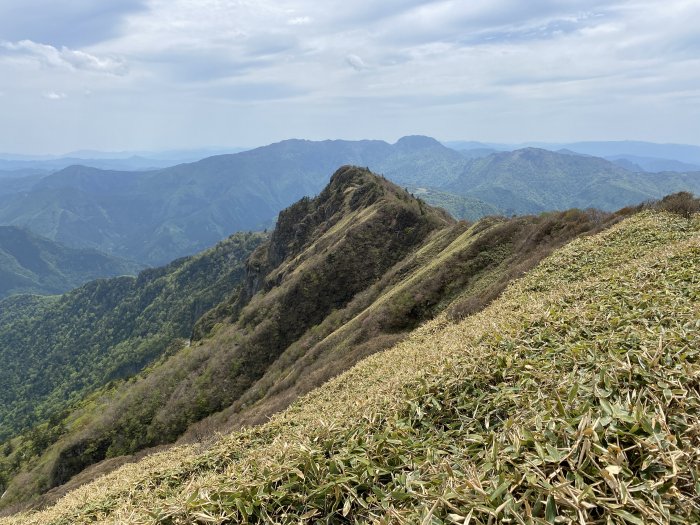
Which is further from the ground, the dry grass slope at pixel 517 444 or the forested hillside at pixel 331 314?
the dry grass slope at pixel 517 444

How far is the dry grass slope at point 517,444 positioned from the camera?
401 cm

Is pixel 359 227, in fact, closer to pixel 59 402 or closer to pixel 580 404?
pixel 580 404

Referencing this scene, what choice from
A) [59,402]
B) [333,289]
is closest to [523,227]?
[333,289]

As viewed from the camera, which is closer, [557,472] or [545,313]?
[557,472]

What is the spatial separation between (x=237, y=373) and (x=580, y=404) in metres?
53.7

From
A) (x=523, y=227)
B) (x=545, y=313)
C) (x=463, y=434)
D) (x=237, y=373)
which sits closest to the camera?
(x=463, y=434)

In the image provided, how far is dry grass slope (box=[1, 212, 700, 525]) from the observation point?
401cm

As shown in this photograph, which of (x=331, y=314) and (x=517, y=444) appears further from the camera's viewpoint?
(x=331, y=314)

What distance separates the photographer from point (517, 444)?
4777 mm

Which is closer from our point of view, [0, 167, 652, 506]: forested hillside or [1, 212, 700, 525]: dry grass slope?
[1, 212, 700, 525]: dry grass slope

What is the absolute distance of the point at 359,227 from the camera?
67438 millimetres

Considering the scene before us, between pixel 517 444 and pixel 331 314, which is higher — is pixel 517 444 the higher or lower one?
the higher one

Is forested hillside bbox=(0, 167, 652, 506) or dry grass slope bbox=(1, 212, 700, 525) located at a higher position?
dry grass slope bbox=(1, 212, 700, 525)

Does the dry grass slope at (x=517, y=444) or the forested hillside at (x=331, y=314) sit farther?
the forested hillside at (x=331, y=314)
